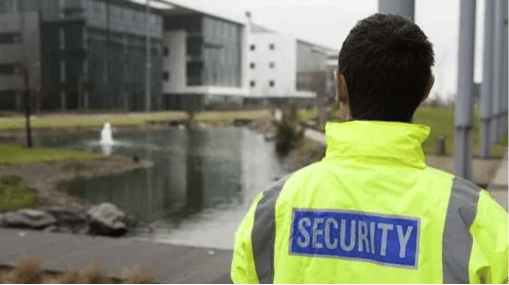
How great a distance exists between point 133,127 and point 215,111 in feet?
72.6

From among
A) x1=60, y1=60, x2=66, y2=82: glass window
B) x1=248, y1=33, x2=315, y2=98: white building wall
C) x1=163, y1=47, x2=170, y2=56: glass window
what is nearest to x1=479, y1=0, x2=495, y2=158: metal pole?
x1=60, y1=60, x2=66, y2=82: glass window

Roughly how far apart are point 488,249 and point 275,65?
275 feet

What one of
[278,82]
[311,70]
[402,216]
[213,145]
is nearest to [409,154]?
[402,216]

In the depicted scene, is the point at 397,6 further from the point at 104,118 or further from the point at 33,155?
the point at 104,118

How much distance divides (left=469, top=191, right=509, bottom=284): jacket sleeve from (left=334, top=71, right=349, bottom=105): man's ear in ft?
1.36

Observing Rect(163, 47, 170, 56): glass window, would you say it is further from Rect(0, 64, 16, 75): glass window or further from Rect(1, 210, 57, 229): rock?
Rect(1, 210, 57, 229): rock

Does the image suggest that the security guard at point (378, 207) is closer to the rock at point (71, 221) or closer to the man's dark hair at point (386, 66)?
the man's dark hair at point (386, 66)

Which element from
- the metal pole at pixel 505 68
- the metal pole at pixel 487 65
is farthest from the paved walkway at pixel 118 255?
the metal pole at pixel 505 68

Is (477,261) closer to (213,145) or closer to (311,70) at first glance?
(213,145)

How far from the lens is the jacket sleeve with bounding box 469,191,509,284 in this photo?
4.32 ft

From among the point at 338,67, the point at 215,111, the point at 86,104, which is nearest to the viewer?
the point at 338,67

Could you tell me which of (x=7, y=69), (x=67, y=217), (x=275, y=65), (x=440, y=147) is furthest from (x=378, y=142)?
(x=275, y=65)

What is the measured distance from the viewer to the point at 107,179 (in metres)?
22.1

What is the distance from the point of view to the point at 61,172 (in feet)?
74.6
